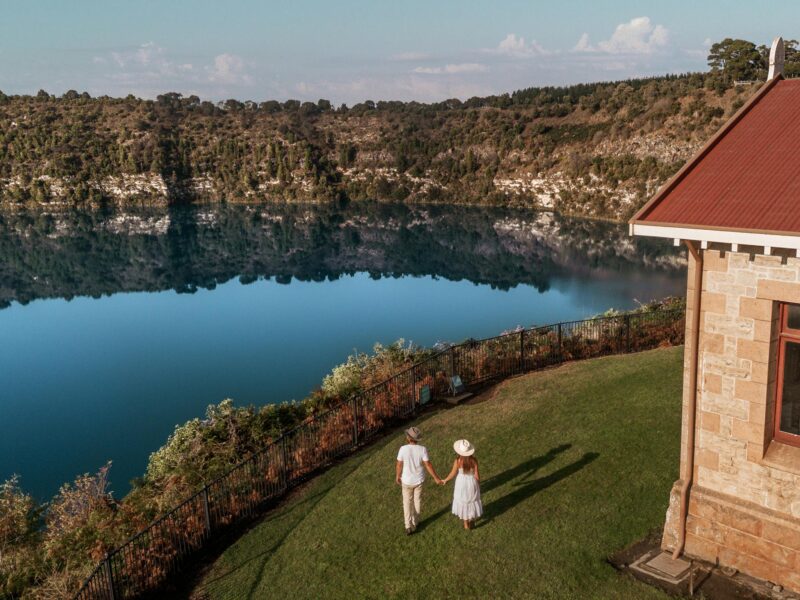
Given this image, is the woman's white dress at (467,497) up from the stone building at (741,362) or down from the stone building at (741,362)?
down

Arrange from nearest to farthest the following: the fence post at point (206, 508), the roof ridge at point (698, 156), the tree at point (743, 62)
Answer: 1. the roof ridge at point (698, 156)
2. the fence post at point (206, 508)
3. the tree at point (743, 62)

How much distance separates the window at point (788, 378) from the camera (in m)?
9.77

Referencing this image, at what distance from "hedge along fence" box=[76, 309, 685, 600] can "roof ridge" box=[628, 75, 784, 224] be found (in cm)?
964

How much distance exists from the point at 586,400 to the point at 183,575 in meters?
10.7

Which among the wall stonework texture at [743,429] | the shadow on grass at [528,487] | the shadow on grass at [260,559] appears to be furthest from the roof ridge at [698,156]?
the shadow on grass at [260,559]

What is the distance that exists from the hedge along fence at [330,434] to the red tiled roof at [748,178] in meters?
10.0

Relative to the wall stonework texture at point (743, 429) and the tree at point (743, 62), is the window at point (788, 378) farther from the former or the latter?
the tree at point (743, 62)

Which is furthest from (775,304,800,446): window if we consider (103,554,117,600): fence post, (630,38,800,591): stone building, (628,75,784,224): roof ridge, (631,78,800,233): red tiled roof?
(103,554,117,600): fence post

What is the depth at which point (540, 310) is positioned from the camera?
47.4 metres

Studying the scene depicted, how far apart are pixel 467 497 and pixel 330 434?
693cm

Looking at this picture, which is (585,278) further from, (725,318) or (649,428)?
(725,318)

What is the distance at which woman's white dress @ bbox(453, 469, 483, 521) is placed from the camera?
39.3 feet

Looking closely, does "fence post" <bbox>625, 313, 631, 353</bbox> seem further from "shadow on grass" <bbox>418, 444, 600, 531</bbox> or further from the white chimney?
the white chimney

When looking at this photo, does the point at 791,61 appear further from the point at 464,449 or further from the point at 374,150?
the point at 464,449
